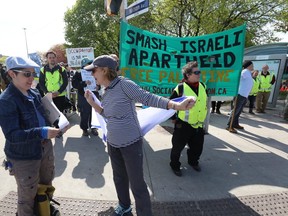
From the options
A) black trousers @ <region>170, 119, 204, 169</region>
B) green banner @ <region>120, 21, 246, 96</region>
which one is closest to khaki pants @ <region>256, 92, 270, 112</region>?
green banner @ <region>120, 21, 246, 96</region>

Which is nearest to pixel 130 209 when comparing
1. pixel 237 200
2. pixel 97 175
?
pixel 97 175

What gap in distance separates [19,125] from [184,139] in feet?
8.03

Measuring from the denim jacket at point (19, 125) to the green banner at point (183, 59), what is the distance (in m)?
2.86

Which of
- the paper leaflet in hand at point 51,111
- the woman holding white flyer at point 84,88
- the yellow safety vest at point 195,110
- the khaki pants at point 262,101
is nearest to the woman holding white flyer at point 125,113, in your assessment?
the paper leaflet in hand at point 51,111

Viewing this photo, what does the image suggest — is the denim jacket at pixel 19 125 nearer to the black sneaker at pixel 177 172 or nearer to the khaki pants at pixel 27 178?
the khaki pants at pixel 27 178

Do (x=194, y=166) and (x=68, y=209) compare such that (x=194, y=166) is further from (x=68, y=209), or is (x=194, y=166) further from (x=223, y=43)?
(x=223, y=43)

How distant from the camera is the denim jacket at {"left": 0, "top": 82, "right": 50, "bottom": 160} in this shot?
2062 millimetres

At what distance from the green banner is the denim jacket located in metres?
2.86

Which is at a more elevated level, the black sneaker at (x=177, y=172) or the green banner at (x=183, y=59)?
the green banner at (x=183, y=59)

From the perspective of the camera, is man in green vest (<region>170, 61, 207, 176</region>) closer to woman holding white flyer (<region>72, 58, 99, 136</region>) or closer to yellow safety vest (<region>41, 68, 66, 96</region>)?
woman holding white flyer (<region>72, 58, 99, 136</region>)

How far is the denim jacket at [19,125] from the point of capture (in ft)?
6.77

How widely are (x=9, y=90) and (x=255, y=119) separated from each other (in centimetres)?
777

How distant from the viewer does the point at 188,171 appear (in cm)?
403

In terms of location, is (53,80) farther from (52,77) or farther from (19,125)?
(19,125)
